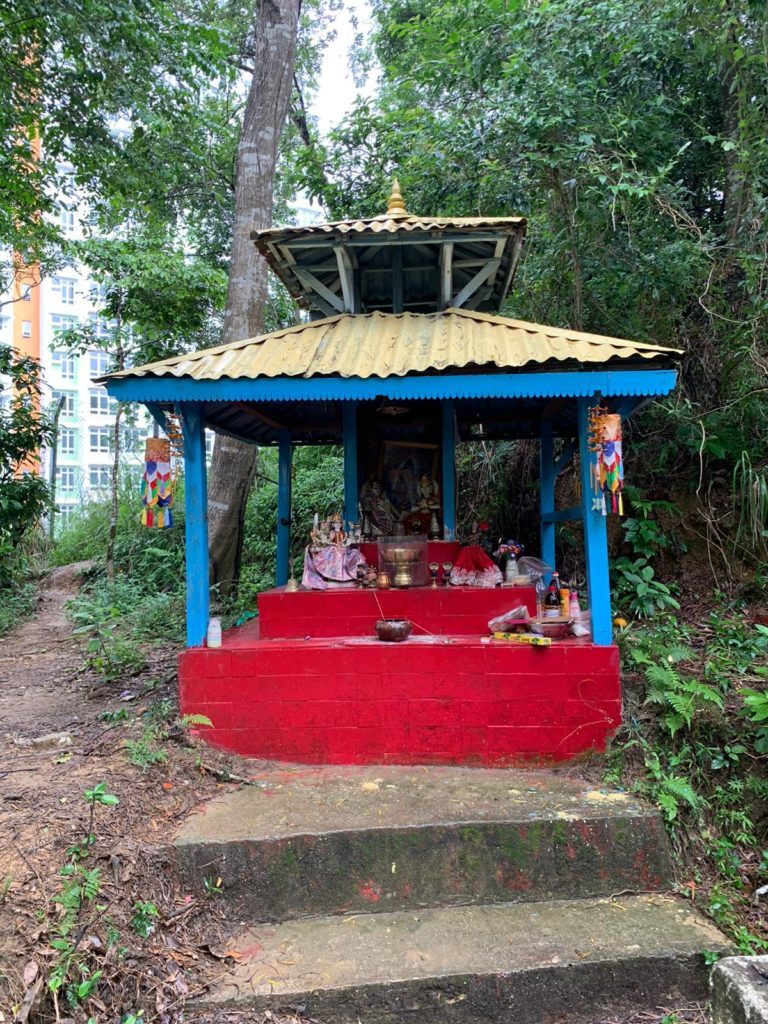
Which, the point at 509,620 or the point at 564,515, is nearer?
the point at 509,620

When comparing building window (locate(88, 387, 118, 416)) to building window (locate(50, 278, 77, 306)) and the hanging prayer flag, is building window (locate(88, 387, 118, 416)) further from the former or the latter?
the hanging prayer flag

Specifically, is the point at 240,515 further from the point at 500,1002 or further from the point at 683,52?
the point at 683,52

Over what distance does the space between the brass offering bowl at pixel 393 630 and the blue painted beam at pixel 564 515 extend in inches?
72.1

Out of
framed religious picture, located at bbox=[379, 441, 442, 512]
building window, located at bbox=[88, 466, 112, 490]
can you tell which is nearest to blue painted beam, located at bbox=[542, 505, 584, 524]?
framed religious picture, located at bbox=[379, 441, 442, 512]

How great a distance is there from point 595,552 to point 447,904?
8.93 ft

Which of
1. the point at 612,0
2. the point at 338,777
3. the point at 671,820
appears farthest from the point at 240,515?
the point at 612,0

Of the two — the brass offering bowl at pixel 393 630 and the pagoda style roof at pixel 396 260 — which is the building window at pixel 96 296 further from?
the brass offering bowl at pixel 393 630

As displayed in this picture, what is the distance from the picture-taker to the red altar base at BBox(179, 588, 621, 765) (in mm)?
4871

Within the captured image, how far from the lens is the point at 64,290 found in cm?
2892

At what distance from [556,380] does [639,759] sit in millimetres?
2892

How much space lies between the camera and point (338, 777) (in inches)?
187

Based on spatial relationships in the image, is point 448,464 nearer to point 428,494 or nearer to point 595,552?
point 428,494

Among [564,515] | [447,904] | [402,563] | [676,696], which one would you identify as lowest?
[447,904]

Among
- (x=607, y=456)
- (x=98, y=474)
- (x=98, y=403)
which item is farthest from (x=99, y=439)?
(x=607, y=456)
